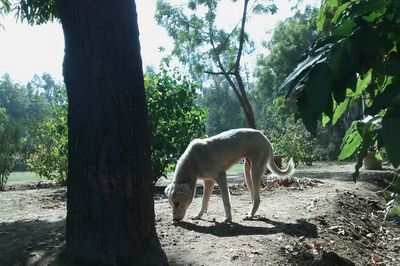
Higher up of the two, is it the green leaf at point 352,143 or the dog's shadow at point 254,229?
the green leaf at point 352,143

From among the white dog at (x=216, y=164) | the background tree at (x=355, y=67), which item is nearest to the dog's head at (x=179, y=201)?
the white dog at (x=216, y=164)

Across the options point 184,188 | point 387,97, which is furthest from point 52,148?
point 387,97

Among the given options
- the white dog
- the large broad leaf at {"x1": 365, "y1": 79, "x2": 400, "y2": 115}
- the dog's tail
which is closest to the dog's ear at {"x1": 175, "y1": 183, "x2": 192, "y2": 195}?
the white dog

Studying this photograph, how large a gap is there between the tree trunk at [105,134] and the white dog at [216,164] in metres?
2.45

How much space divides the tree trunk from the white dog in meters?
2.45

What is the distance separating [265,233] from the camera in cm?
627

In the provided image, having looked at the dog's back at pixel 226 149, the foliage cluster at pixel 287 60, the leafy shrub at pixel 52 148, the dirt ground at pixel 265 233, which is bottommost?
the dirt ground at pixel 265 233

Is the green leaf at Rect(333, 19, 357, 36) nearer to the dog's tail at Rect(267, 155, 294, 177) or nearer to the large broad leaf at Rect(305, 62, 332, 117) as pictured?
the large broad leaf at Rect(305, 62, 332, 117)

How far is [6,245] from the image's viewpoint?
5.86 meters

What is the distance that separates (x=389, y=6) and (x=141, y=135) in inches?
148

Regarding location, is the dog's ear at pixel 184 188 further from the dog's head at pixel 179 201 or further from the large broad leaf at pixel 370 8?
the large broad leaf at pixel 370 8

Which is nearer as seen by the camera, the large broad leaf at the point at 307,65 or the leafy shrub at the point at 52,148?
the large broad leaf at the point at 307,65

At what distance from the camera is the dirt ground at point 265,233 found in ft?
17.4

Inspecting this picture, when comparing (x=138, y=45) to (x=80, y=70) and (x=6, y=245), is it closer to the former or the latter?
(x=80, y=70)
